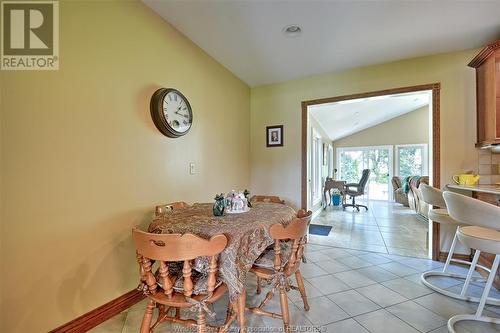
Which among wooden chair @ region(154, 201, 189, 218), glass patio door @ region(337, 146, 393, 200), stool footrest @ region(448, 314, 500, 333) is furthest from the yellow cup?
glass patio door @ region(337, 146, 393, 200)

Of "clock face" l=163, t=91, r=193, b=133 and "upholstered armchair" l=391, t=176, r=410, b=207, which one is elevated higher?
"clock face" l=163, t=91, r=193, b=133

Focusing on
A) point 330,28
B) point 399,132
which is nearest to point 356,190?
point 399,132

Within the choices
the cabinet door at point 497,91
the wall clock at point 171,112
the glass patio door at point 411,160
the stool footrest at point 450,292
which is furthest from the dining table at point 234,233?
the glass patio door at point 411,160

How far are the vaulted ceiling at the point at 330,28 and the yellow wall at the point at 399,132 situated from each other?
5861 mm

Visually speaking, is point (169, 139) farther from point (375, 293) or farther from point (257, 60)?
point (375, 293)

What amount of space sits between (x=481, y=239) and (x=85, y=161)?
2606mm

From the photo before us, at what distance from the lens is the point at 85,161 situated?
154 centimetres

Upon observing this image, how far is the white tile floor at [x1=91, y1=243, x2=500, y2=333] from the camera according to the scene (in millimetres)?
1596

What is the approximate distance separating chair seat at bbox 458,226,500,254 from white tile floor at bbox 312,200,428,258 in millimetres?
1426

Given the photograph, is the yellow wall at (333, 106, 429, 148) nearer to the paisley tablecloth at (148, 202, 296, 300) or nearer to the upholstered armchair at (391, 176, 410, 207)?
the upholstered armchair at (391, 176, 410, 207)

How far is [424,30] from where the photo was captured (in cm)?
224

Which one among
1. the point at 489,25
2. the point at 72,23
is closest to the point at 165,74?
the point at 72,23

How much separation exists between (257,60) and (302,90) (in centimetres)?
87

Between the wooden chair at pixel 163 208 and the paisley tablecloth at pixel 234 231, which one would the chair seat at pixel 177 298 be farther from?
the wooden chair at pixel 163 208
